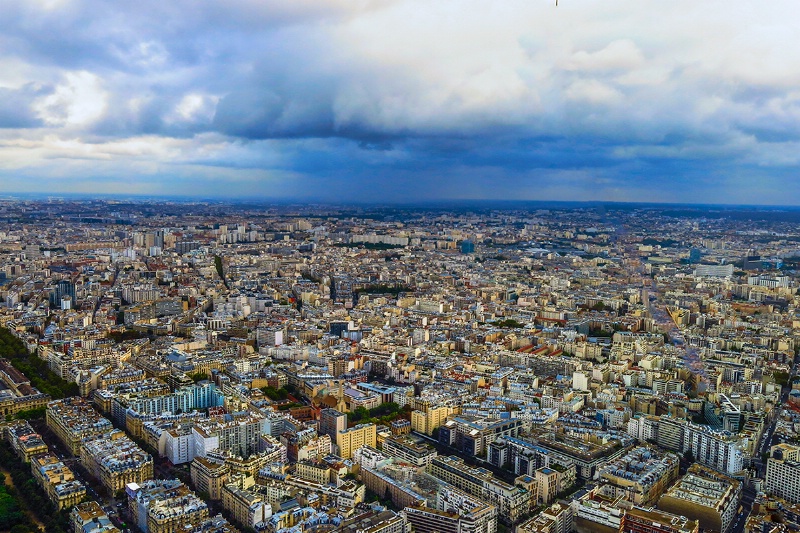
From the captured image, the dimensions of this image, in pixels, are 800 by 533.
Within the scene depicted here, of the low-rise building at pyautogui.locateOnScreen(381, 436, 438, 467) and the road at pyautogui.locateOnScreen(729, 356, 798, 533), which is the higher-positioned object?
the low-rise building at pyautogui.locateOnScreen(381, 436, 438, 467)

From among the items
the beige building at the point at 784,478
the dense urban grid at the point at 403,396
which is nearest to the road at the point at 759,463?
the dense urban grid at the point at 403,396

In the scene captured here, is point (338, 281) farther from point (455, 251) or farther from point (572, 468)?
point (572, 468)

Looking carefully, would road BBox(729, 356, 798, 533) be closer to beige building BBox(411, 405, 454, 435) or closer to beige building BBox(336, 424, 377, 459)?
beige building BBox(411, 405, 454, 435)

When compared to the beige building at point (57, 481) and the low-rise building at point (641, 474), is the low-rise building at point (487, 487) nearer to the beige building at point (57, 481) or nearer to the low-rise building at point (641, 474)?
the low-rise building at point (641, 474)

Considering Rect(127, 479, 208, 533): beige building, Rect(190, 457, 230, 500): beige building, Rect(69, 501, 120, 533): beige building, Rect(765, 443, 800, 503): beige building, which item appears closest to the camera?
Rect(69, 501, 120, 533): beige building

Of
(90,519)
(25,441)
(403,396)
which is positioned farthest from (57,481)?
(403,396)

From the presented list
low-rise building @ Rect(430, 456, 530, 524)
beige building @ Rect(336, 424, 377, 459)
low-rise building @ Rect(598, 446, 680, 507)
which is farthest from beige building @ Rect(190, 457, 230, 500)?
low-rise building @ Rect(598, 446, 680, 507)
